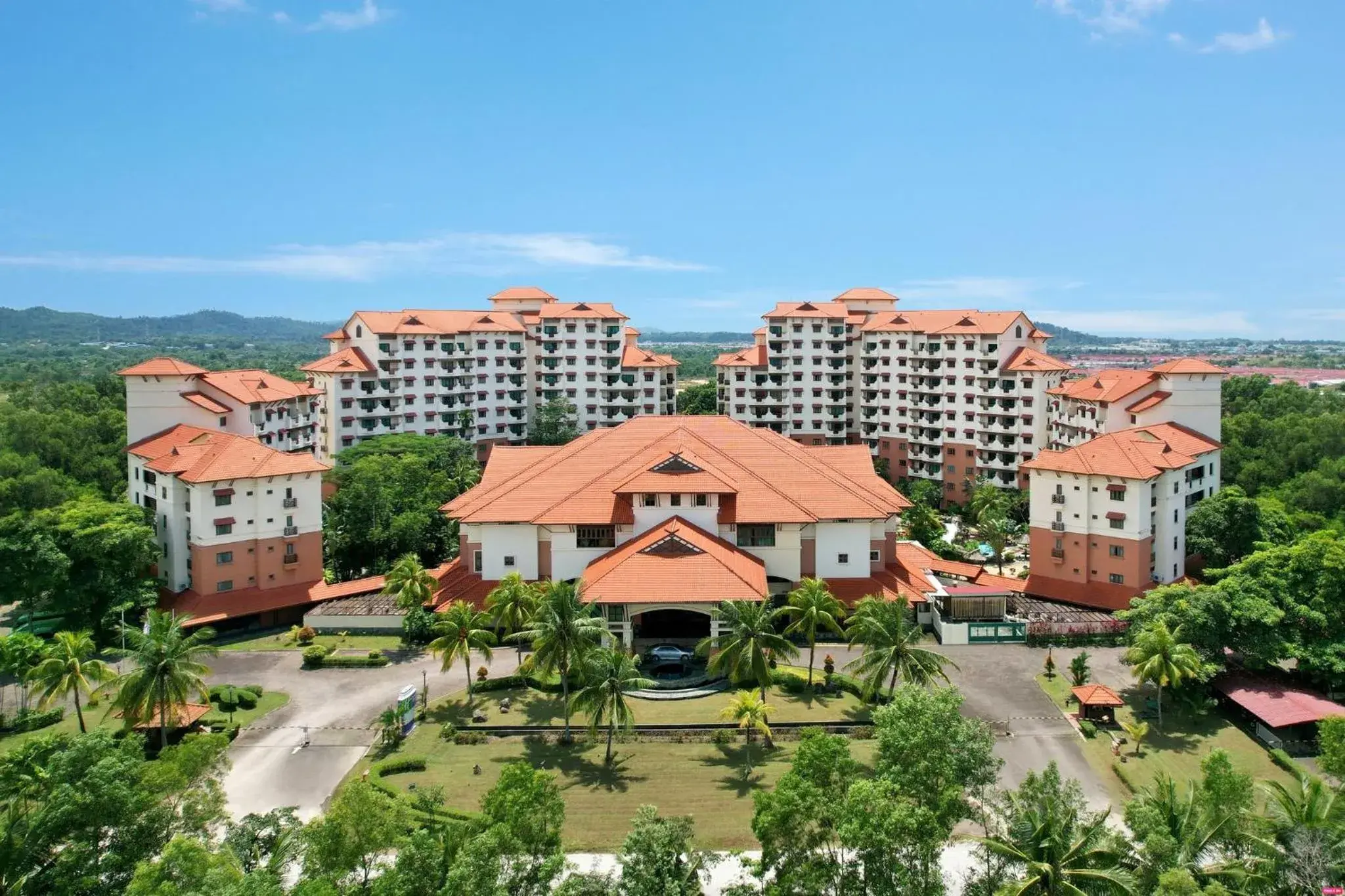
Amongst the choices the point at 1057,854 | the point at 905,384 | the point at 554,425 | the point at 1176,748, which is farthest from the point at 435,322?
the point at 1057,854

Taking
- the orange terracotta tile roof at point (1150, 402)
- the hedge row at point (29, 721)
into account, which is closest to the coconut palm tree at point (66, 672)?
the hedge row at point (29, 721)

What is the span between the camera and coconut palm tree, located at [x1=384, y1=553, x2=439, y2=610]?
157 ft

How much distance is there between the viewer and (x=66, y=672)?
3622 centimetres

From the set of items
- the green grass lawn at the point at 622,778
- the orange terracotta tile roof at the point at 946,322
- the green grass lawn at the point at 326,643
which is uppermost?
the orange terracotta tile roof at the point at 946,322

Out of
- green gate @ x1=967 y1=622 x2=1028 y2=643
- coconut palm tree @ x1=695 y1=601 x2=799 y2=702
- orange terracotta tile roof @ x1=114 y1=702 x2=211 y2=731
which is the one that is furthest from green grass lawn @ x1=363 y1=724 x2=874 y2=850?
green gate @ x1=967 y1=622 x2=1028 y2=643

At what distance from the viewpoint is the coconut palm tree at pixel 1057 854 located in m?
21.7

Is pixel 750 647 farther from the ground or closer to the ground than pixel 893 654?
farther from the ground

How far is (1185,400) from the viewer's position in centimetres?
6131

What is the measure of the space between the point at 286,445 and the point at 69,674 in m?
44.6

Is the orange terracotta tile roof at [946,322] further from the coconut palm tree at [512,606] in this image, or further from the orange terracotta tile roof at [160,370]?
the orange terracotta tile roof at [160,370]

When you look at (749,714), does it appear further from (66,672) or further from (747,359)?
(747,359)

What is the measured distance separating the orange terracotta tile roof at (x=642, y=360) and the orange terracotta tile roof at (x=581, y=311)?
4369 millimetres

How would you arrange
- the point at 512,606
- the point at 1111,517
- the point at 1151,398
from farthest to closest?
the point at 1151,398
the point at 1111,517
the point at 512,606

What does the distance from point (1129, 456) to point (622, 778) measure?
3756cm
